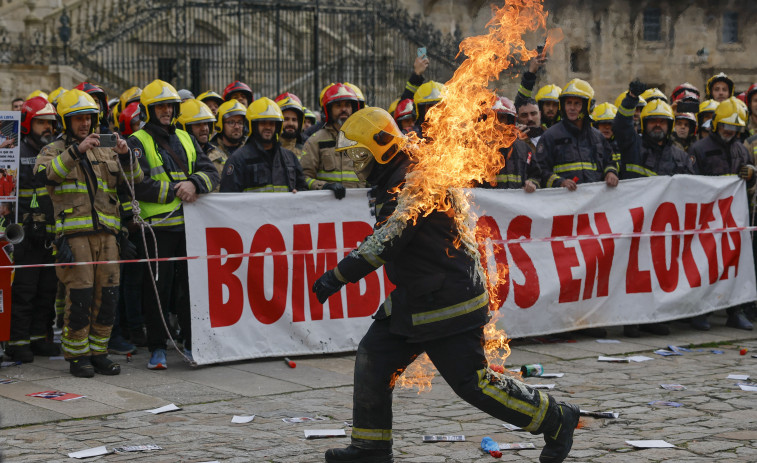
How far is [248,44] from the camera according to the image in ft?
86.3

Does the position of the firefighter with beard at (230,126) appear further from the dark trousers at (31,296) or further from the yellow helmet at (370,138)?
the yellow helmet at (370,138)

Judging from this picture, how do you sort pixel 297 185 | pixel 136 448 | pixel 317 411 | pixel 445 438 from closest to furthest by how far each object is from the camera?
pixel 136 448 < pixel 445 438 < pixel 317 411 < pixel 297 185

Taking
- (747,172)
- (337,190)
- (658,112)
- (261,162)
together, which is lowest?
(337,190)

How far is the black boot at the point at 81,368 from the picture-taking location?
820 cm

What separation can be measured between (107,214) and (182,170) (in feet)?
2.59

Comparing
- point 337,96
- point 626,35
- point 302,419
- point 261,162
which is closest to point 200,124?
point 261,162

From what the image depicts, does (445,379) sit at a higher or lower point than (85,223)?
lower

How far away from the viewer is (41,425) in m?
6.70

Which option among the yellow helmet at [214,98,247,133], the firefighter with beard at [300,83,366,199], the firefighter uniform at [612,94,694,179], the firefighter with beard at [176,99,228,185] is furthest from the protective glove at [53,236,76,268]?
the firefighter uniform at [612,94,694,179]

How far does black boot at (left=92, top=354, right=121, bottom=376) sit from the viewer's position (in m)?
8.33

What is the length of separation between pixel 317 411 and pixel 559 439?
2113 millimetres

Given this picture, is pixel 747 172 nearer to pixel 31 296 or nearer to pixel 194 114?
pixel 194 114

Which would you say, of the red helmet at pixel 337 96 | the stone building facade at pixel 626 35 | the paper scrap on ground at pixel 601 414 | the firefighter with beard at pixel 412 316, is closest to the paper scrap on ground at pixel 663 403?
the paper scrap on ground at pixel 601 414

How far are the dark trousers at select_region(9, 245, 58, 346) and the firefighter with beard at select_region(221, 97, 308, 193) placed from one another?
1671 millimetres
